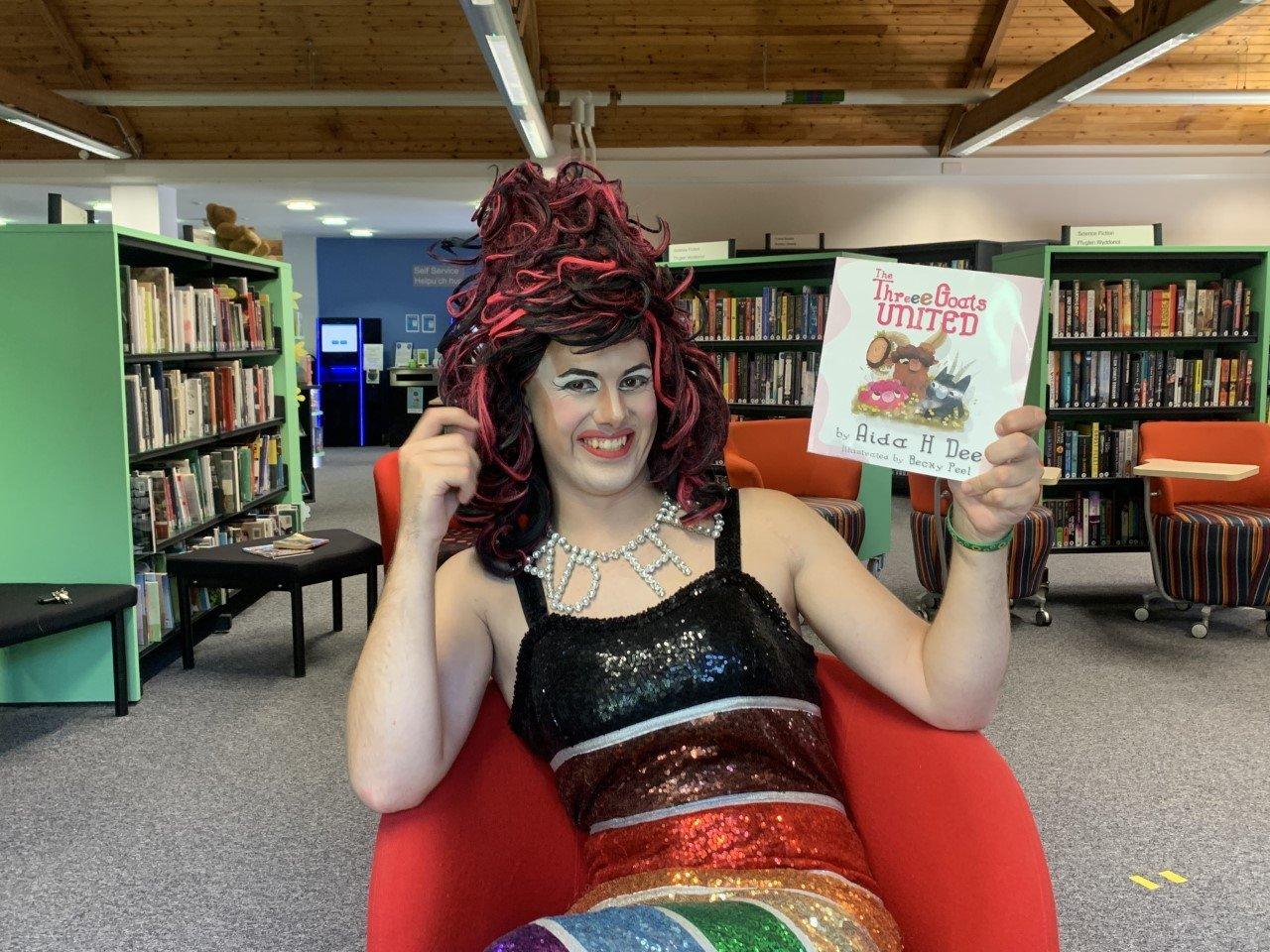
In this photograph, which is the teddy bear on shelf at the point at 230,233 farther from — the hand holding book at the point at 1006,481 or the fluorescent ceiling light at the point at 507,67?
the hand holding book at the point at 1006,481

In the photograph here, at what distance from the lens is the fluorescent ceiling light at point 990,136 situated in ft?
34.3

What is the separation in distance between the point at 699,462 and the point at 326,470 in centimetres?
1252

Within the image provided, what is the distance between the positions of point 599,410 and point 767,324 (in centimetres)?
603

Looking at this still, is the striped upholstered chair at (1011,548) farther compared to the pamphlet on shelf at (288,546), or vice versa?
the striped upholstered chair at (1011,548)

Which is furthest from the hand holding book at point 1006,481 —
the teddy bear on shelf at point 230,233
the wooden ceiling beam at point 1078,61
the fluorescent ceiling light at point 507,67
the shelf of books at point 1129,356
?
the wooden ceiling beam at point 1078,61

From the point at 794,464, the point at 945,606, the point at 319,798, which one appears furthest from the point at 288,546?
the point at 945,606

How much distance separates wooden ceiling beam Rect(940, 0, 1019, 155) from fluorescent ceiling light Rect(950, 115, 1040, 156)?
258 millimetres

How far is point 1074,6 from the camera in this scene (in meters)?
9.20

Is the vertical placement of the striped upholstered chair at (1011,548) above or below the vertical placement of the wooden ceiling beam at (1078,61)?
below

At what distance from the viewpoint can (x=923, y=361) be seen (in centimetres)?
139

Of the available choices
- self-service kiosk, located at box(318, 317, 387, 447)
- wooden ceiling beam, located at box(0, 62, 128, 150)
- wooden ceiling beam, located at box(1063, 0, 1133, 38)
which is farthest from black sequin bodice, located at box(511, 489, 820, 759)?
self-service kiosk, located at box(318, 317, 387, 447)

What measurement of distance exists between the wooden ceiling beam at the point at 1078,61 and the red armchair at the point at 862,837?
6818mm

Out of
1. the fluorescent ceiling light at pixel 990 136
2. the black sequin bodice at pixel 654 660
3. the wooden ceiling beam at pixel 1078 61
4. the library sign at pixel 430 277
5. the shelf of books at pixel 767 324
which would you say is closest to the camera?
the black sequin bodice at pixel 654 660

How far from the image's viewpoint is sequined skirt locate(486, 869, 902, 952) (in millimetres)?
1184
